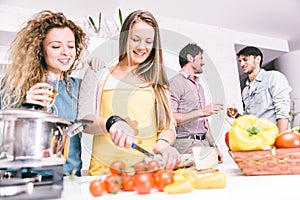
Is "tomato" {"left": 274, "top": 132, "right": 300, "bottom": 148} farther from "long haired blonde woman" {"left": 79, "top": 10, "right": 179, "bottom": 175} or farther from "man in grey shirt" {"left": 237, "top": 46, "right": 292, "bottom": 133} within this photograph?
"man in grey shirt" {"left": 237, "top": 46, "right": 292, "bottom": 133}

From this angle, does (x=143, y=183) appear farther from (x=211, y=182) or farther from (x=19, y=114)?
(x=19, y=114)

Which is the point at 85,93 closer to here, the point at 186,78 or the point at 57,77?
the point at 57,77

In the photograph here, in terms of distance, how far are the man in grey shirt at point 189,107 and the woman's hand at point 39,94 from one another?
2.01ft

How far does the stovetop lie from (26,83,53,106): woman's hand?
499 millimetres

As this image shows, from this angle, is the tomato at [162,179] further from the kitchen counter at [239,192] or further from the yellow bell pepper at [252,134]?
the yellow bell pepper at [252,134]

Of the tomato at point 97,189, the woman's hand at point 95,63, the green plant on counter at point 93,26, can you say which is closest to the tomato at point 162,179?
the tomato at point 97,189

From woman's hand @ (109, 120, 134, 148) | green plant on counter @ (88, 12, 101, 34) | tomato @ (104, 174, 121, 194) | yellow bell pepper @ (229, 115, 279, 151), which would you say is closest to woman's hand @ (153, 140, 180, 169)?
woman's hand @ (109, 120, 134, 148)

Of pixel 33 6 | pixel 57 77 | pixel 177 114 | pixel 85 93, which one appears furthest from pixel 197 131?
pixel 33 6

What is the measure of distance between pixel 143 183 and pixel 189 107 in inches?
35.9

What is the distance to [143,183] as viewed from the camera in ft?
2.47

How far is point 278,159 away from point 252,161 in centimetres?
8

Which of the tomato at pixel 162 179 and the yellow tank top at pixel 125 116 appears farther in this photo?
the yellow tank top at pixel 125 116

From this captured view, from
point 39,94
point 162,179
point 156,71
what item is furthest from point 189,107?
point 162,179

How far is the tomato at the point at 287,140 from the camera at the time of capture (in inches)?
37.0
